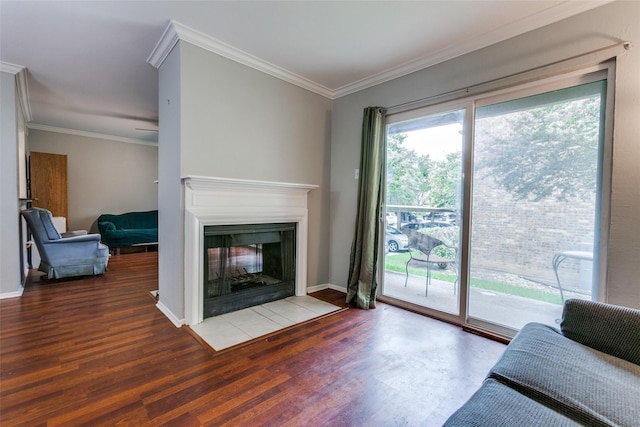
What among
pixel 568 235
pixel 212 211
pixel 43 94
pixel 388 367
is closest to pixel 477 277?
pixel 568 235

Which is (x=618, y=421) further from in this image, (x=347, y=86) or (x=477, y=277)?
(x=347, y=86)

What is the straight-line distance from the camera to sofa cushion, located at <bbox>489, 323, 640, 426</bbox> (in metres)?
0.92

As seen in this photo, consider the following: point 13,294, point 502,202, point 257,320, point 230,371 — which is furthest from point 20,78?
point 502,202

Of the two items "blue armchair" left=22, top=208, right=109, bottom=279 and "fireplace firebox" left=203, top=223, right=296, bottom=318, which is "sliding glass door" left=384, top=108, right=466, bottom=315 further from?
"blue armchair" left=22, top=208, right=109, bottom=279

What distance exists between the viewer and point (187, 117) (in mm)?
2512

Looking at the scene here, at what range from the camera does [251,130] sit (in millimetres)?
2975

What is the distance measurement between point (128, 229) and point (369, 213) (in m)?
5.66

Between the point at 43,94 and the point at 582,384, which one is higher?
the point at 43,94

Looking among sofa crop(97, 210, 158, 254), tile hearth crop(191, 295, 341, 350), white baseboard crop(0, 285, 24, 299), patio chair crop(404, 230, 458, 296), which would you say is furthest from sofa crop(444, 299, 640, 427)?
sofa crop(97, 210, 158, 254)

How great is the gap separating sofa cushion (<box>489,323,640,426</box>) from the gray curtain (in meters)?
1.82

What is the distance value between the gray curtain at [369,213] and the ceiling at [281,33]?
0.59m

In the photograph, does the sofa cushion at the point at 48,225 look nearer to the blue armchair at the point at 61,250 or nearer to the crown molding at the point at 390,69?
the blue armchair at the point at 61,250

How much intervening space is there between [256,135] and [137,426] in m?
2.49

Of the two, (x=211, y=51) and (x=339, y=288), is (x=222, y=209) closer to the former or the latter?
(x=211, y=51)
